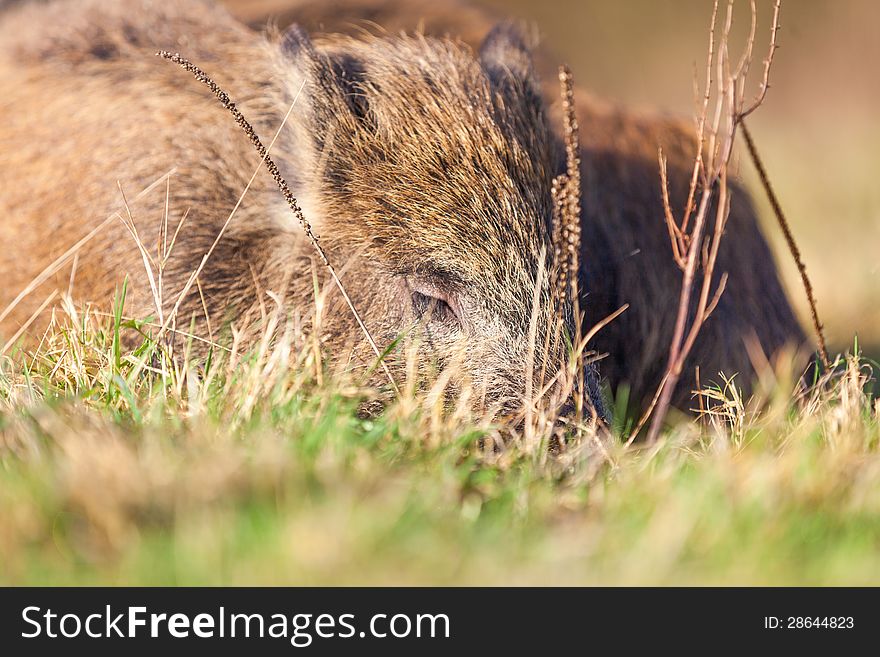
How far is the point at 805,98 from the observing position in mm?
17750

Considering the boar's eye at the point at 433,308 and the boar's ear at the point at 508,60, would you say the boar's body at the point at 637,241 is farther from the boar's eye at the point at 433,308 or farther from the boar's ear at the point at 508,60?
the boar's eye at the point at 433,308

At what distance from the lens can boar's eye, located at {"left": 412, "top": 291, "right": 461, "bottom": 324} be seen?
3684mm

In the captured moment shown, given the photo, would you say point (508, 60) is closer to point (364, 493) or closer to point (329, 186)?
A: point (329, 186)

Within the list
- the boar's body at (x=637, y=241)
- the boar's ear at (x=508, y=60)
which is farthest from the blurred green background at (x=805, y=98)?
the boar's ear at (x=508, y=60)

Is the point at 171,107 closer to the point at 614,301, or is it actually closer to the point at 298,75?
the point at 298,75

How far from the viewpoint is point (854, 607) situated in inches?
96.7

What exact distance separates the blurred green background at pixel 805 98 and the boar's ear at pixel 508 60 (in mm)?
668

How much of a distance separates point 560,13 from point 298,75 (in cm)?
1905

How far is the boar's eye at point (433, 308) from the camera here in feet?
12.1

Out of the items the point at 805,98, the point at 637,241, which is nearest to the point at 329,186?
the point at 637,241

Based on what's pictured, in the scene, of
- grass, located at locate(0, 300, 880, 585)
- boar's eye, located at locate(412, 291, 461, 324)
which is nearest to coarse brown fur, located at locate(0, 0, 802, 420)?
boar's eye, located at locate(412, 291, 461, 324)

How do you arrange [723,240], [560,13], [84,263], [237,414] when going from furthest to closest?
[560,13], [723,240], [84,263], [237,414]

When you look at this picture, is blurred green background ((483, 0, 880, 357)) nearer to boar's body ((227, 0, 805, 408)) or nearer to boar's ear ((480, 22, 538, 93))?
boar's body ((227, 0, 805, 408))

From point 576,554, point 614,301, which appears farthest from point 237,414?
point 614,301
